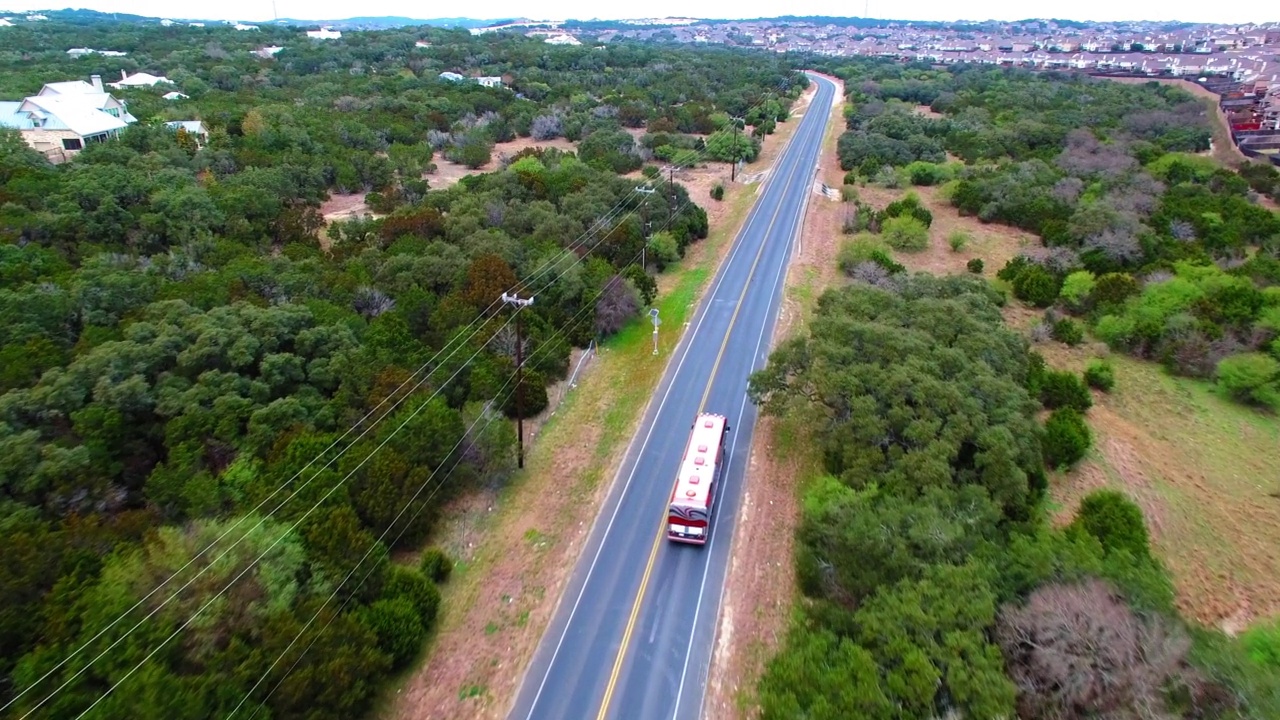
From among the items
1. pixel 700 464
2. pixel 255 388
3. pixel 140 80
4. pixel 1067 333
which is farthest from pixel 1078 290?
pixel 140 80

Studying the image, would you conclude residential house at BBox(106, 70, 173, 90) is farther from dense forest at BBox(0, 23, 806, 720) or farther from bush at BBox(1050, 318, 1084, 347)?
bush at BBox(1050, 318, 1084, 347)

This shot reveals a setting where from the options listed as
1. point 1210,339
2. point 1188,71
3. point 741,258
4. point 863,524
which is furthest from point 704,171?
point 1188,71

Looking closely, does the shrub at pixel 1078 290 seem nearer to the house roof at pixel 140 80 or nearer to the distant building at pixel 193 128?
the distant building at pixel 193 128

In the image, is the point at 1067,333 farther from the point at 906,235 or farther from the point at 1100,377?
the point at 906,235

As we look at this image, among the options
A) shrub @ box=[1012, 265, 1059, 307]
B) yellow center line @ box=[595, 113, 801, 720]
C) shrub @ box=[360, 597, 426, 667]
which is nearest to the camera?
yellow center line @ box=[595, 113, 801, 720]

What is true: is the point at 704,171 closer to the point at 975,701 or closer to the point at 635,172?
the point at 635,172

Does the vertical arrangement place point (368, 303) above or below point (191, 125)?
below

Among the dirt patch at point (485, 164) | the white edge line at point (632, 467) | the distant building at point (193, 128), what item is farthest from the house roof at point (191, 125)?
the white edge line at point (632, 467)

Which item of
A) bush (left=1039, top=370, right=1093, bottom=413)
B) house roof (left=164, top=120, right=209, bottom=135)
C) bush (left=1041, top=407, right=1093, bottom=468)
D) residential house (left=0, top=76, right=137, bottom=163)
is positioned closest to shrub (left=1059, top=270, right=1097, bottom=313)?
bush (left=1039, top=370, right=1093, bottom=413)
